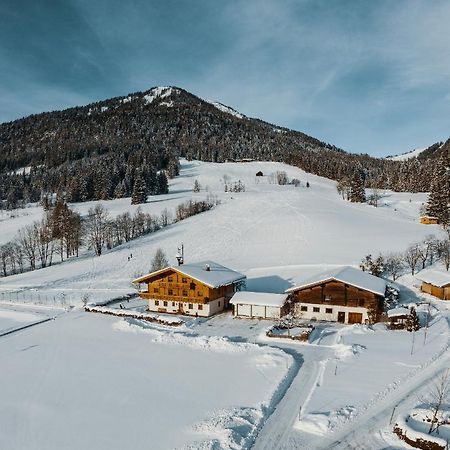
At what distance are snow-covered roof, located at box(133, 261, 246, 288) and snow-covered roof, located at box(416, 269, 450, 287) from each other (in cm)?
2111

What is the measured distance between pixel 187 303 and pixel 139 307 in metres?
6.63

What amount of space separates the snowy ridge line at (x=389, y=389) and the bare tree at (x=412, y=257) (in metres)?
26.9

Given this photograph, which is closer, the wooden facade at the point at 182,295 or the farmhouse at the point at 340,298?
the farmhouse at the point at 340,298

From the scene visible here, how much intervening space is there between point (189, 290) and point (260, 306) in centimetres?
832

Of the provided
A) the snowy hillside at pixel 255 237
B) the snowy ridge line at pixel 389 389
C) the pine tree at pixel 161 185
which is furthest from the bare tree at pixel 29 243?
the snowy ridge line at pixel 389 389

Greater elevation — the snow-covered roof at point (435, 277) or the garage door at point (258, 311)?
the snow-covered roof at point (435, 277)

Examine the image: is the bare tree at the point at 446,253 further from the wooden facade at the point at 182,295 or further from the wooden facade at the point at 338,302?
the wooden facade at the point at 182,295

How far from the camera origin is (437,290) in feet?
158

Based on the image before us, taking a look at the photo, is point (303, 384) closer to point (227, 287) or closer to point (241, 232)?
point (227, 287)

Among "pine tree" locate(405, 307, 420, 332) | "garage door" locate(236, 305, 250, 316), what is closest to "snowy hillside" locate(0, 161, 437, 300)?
"garage door" locate(236, 305, 250, 316)

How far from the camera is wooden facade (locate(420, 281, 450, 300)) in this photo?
47.0m

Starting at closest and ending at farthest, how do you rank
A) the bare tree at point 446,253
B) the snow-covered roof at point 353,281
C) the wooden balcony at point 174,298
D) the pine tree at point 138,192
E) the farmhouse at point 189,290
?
the snow-covered roof at point 353,281, the farmhouse at point 189,290, the wooden balcony at point 174,298, the bare tree at point 446,253, the pine tree at point 138,192

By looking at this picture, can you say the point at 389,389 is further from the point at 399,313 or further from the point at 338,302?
the point at 338,302

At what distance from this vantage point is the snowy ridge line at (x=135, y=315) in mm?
42719
